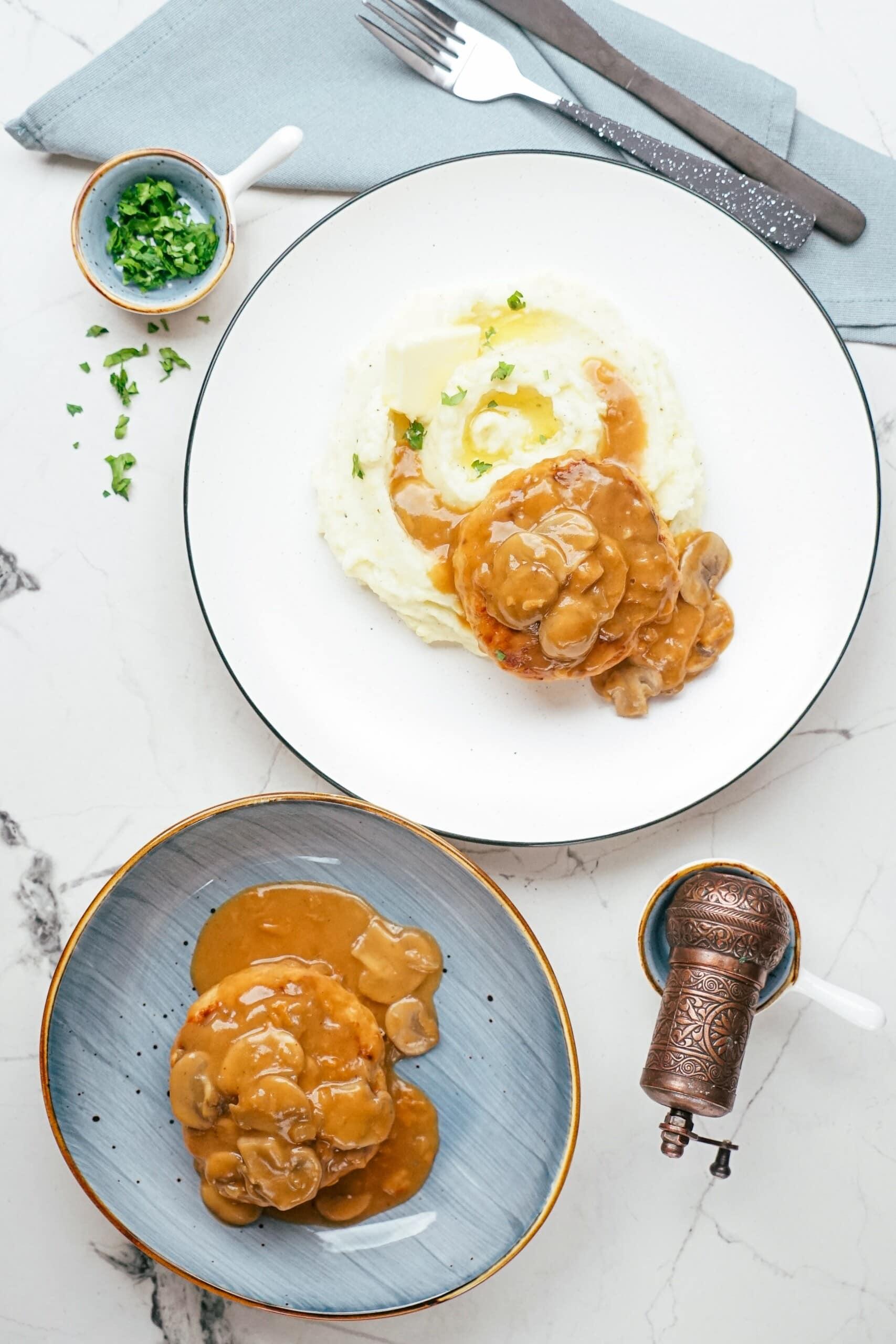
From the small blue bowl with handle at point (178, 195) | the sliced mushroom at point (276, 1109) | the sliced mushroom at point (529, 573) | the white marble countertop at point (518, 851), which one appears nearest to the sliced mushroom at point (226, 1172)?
the sliced mushroom at point (276, 1109)

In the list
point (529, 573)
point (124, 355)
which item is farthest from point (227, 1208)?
point (124, 355)

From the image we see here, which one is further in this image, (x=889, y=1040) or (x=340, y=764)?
(x=889, y=1040)

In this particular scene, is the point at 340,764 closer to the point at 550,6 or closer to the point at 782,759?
the point at 782,759

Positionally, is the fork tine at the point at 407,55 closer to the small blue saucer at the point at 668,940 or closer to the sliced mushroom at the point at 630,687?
the sliced mushroom at the point at 630,687

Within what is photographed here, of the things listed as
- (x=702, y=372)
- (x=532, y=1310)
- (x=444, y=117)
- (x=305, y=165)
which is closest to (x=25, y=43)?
(x=305, y=165)

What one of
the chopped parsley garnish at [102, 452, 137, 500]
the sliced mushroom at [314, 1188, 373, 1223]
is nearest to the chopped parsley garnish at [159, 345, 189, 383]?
the chopped parsley garnish at [102, 452, 137, 500]

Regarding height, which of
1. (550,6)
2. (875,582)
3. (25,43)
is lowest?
(875,582)
